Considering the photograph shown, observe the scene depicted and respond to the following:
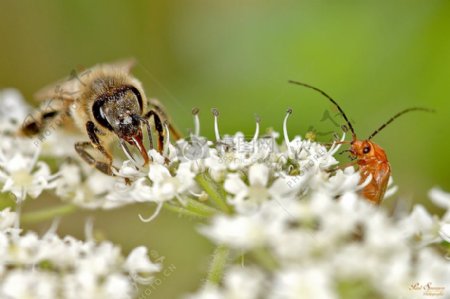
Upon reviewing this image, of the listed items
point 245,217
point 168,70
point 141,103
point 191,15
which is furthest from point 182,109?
point 245,217

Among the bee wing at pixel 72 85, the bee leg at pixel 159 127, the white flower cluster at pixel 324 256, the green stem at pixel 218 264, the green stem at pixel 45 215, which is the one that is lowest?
the white flower cluster at pixel 324 256

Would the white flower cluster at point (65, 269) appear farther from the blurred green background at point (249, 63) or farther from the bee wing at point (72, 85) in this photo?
the blurred green background at point (249, 63)

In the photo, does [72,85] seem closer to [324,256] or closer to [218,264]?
[218,264]

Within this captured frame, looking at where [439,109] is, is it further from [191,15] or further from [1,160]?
[1,160]

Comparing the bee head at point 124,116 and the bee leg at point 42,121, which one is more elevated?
the bee leg at point 42,121

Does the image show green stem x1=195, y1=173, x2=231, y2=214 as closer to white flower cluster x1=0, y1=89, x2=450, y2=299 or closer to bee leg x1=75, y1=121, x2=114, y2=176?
white flower cluster x1=0, y1=89, x2=450, y2=299

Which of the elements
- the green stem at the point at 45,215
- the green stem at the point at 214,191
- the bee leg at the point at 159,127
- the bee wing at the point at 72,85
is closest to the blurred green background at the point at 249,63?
the green stem at the point at 45,215

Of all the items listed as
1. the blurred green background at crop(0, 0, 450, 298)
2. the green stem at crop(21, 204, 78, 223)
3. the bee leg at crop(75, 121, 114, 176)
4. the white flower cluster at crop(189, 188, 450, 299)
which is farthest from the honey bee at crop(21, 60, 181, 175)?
the white flower cluster at crop(189, 188, 450, 299)

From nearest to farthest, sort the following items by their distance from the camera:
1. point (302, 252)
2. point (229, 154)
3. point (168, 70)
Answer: point (302, 252) < point (229, 154) < point (168, 70)
